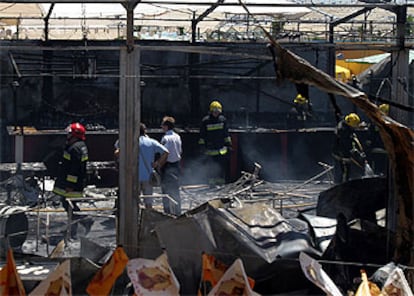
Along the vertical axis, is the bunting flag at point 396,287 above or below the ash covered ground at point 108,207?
above

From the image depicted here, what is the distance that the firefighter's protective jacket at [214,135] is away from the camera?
1177 cm

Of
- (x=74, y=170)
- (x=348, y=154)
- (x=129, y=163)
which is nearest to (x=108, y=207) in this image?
(x=74, y=170)

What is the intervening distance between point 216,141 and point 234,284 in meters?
7.00

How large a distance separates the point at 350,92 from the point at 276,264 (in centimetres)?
162

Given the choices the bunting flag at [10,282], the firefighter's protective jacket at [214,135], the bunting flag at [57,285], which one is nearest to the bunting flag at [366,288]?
the bunting flag at [57,285]

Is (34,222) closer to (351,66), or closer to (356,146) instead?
(356,146)

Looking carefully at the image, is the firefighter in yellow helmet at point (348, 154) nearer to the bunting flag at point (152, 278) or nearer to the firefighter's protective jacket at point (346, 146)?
the firefighter's protective jacket at point (346, 146)

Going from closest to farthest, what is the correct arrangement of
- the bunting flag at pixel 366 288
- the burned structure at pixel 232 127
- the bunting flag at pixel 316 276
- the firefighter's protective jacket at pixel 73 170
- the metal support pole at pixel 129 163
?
the bunting flag at pixel 316 276 < the bunting flag at pixel 366 288 < the burned structure at pixel 232 127 < the metal support pole at pixel 129 163 < the firefighter's protective jacket at pixel 73 170

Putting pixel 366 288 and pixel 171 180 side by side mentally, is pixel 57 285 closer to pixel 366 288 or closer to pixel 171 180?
pixel 366 288

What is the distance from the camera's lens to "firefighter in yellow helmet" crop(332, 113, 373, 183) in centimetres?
1166

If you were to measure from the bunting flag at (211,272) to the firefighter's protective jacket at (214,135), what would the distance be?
20.3 ft

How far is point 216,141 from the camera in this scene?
39.0ft

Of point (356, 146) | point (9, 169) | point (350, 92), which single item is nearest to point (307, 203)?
point (356, 146)

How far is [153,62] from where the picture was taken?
51.9ft
